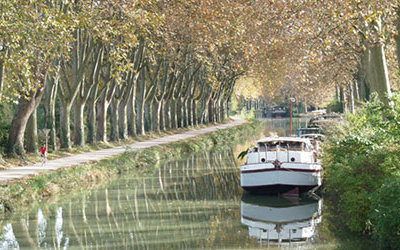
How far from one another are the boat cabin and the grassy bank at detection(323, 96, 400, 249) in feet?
15.7

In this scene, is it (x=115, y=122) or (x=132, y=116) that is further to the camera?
(x=132, y=116)

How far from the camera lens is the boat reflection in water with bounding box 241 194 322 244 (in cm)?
2091

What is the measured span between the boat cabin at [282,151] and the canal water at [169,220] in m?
1.48

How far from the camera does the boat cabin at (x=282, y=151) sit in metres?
29.1

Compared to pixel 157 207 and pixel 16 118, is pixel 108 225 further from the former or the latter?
pixel 16 118

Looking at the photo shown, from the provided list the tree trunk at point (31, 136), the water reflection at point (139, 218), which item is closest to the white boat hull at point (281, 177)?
the water reflection at point (139, 218)

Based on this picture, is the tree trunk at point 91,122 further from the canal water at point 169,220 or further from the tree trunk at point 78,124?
the canal water at point 169,220

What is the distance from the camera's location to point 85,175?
32.3 metres

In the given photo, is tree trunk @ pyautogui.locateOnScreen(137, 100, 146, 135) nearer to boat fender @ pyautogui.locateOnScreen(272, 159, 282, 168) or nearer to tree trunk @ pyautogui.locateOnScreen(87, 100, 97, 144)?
tree trunk @ pyautogui.locateOnScreen(87, 100, 97, 144)

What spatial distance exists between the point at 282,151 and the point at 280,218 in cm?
569

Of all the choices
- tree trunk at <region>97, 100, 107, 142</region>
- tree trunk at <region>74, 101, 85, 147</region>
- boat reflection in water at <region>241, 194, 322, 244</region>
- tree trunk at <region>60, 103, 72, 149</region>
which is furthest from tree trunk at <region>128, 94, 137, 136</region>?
boat reflection in water at <region>241, 194, 322, 244</region>

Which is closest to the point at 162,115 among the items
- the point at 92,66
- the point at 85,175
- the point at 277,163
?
the point at 92,66

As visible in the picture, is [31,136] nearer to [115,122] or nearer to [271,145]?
[271,145]

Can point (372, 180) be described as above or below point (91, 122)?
below
